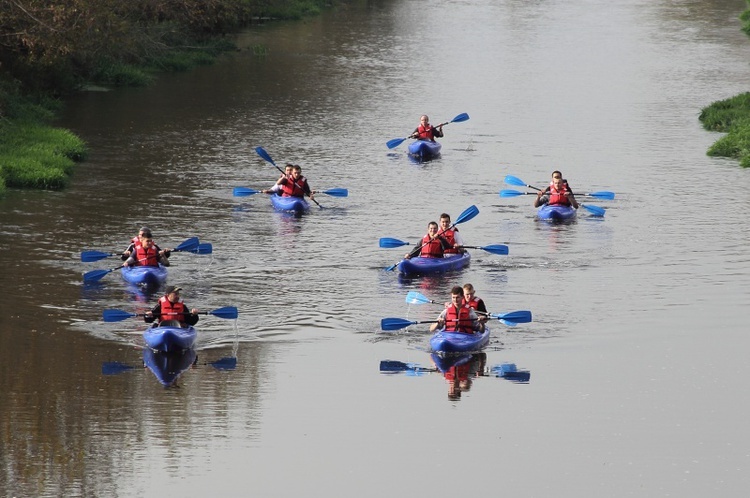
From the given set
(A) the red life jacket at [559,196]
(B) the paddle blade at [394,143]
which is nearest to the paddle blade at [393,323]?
(A) the red life jacket at [559,196]

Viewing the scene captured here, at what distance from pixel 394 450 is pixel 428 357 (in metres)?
4.60

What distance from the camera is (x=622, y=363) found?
23.5 m

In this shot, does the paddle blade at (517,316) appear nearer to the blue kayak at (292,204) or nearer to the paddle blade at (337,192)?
the blue kayak at (292,204)

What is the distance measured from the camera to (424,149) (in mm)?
42719

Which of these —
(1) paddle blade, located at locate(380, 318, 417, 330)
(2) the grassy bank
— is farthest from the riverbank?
(2) the grassy bank

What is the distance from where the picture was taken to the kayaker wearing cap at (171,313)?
23984 millimetres

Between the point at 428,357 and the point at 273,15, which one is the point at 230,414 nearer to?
the point at 428,357

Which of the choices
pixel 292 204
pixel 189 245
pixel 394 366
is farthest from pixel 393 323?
pixel 292 204

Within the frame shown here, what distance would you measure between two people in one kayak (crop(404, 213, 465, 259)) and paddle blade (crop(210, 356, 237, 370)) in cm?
665

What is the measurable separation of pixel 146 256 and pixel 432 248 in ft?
18.8

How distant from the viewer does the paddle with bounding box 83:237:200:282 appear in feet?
91.2

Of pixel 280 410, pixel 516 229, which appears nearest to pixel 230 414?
pixel 280 410

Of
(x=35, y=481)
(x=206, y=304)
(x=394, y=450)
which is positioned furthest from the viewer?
(x=206, y=304)

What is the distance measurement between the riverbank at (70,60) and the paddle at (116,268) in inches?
310
